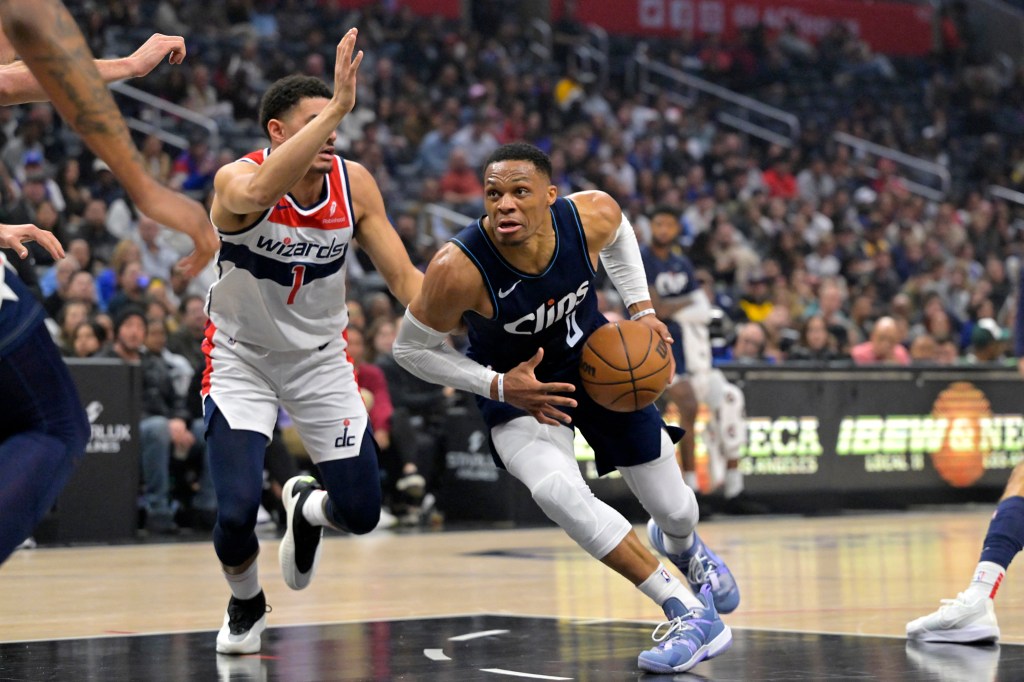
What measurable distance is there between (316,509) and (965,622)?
2762 mm

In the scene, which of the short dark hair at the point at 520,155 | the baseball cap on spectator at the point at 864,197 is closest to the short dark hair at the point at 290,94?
the short dark hair at the point at 520,155

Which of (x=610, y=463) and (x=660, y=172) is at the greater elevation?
(x=660, y=172)

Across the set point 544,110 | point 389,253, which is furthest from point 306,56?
point 389,253

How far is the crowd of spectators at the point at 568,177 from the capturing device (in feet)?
45.6

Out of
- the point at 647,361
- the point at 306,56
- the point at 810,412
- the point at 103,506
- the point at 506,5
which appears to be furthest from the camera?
the point at 506,5

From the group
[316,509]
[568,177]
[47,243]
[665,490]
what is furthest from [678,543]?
[568,177]

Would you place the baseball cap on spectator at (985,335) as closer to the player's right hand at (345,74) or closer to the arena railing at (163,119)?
the arena railing at (163,119)

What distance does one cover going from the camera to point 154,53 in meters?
4.92

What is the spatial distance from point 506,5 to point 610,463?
21.2 meters

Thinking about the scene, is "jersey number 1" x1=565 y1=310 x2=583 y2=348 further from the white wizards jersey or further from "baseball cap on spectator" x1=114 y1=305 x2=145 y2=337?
"baseball cap on spectator" x1=114 y1=305 x2=145 y2=337

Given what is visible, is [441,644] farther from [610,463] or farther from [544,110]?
[544,110]

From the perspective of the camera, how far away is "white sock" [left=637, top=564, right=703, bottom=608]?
19.7 feet

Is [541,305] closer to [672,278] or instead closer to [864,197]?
[672,278]

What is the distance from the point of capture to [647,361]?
617 centimetres
